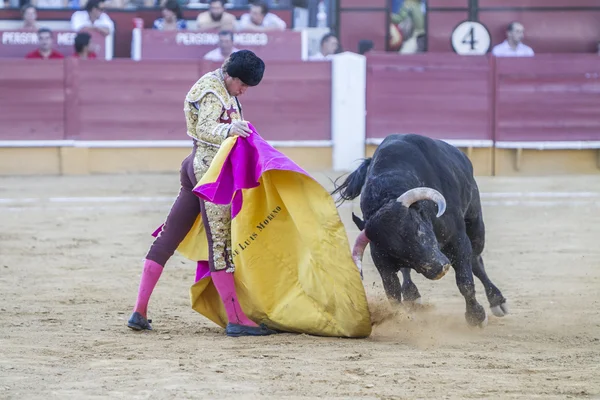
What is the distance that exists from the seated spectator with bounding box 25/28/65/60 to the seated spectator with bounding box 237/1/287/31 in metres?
1.79

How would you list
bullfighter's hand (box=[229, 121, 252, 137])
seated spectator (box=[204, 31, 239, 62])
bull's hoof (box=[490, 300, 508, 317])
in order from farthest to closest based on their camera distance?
seated spectator (box=[204, 31, 239, 62]) < bull's hoof (box=[490, 300, 508, 317]) < bullfighter's hand (box=[229, 121, 252, 137])

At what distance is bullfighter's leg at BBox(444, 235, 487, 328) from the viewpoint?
431cm

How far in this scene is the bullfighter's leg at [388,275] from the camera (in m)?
4.24

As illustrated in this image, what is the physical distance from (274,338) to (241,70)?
3.08 feet

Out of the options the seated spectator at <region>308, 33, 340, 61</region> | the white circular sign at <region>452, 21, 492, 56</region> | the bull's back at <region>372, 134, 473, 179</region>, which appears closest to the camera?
the bull's back at <region>372, 134, 473, 179</region>

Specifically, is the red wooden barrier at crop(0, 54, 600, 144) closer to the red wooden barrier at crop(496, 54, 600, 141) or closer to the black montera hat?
the red wooden barrier at crop(496, 54, 600, 141)

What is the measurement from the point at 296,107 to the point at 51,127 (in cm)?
236

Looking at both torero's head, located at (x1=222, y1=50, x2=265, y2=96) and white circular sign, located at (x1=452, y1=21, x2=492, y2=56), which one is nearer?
torero's head, located at (x1=222, y1=50, x2=265, y2=96)

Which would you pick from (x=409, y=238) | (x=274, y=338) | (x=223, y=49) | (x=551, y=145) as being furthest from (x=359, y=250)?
(x=551, y=145)

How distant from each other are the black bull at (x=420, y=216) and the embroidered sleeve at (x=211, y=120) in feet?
1.97

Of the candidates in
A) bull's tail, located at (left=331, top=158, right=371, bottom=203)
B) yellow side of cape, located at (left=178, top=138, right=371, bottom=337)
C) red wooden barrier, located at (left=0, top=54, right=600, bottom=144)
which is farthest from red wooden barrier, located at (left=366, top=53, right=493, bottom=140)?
yellow side of cape, located at (left=178, top=138, right=371, bottom=337)

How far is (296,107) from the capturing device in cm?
1095

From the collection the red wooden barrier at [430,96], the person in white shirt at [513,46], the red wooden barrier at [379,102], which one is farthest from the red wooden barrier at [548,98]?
the person in white shirt at [513,46]

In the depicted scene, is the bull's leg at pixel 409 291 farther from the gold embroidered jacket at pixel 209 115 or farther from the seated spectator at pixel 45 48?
the seated spectator at pixel 45 48
